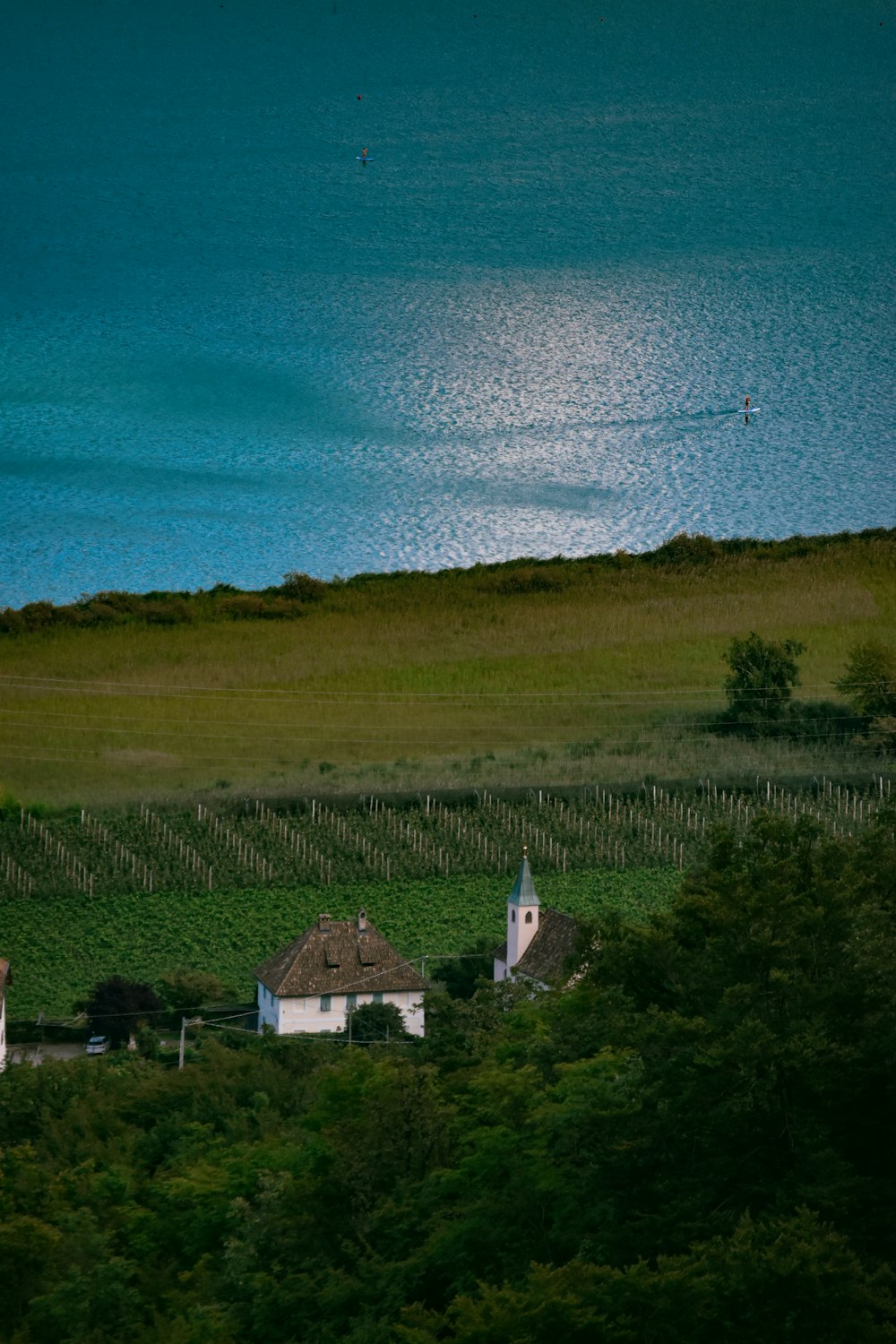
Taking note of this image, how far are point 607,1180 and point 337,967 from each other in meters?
22.9

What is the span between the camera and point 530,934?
4353 centimetres

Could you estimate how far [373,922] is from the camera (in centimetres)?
4612

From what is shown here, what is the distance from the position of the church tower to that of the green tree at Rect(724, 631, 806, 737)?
1560 centimetres

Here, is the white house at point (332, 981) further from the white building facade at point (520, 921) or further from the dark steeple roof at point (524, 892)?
the dark steeple roof at point (524, 892)

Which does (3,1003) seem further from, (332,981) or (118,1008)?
(332,981)

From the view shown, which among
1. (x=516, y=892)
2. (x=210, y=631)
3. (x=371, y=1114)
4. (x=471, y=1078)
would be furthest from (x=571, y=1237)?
(x=210, y=631)

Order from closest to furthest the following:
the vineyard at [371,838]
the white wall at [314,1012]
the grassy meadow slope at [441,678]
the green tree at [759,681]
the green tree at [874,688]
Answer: the white wall at [314,1012] → the vineyard at [371,838] → the grassy meadow slope at [441,678] → the green tree at [874,688] → the green tree at [759,681]

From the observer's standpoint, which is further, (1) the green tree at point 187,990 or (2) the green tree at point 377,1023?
(2) the green tree at point 377,1023

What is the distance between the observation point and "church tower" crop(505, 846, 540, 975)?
43.2 metres

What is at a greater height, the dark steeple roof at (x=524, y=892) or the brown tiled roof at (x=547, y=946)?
the dark steeple roof at (x=524, y=892)

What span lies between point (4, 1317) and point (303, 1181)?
473 centimetres

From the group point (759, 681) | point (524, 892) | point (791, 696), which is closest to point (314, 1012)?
point (524, 892)

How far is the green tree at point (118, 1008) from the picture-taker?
39.2 metres

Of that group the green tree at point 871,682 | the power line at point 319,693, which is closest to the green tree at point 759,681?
the power line at point 319,693
